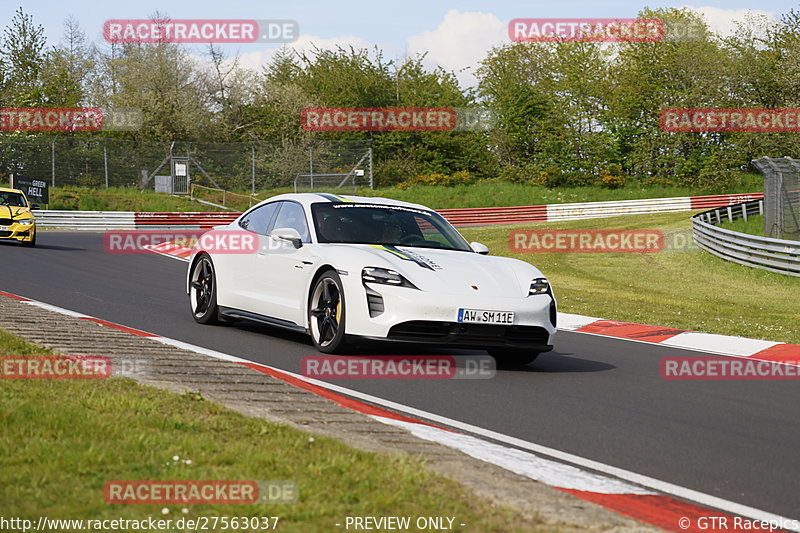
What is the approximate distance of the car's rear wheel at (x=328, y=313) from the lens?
8562 millimetres

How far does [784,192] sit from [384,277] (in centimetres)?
1987

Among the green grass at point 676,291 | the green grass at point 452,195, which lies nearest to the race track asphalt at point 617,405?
the green grass at point 676,291

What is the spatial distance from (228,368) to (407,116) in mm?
57842

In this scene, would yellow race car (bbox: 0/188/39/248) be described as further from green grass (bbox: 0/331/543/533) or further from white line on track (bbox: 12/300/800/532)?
green grass (bbox: 0/331/543/533)

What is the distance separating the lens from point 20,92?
212ft

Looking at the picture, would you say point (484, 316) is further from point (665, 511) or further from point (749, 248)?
point (749, 248)

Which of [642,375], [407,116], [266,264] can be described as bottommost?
[642,375]

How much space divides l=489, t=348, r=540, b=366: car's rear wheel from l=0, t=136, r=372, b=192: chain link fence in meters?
39.4

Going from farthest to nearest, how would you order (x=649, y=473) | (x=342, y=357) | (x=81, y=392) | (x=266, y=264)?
1. (x=266, y=264)
2. (x=342, y=357)
3. (x=81, y=392)
4. (x=649, y=473)

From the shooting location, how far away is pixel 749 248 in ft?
85.1

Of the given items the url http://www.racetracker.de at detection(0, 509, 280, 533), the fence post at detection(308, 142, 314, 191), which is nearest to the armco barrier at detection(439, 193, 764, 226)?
the fence post at detection(308, 142, 314, 191)

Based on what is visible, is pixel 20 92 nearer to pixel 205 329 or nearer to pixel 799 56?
pixel 799 56

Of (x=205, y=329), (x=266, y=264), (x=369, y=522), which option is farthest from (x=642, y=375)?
(x=369, y=522)

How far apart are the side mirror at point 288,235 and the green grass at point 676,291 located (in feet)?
20.9
